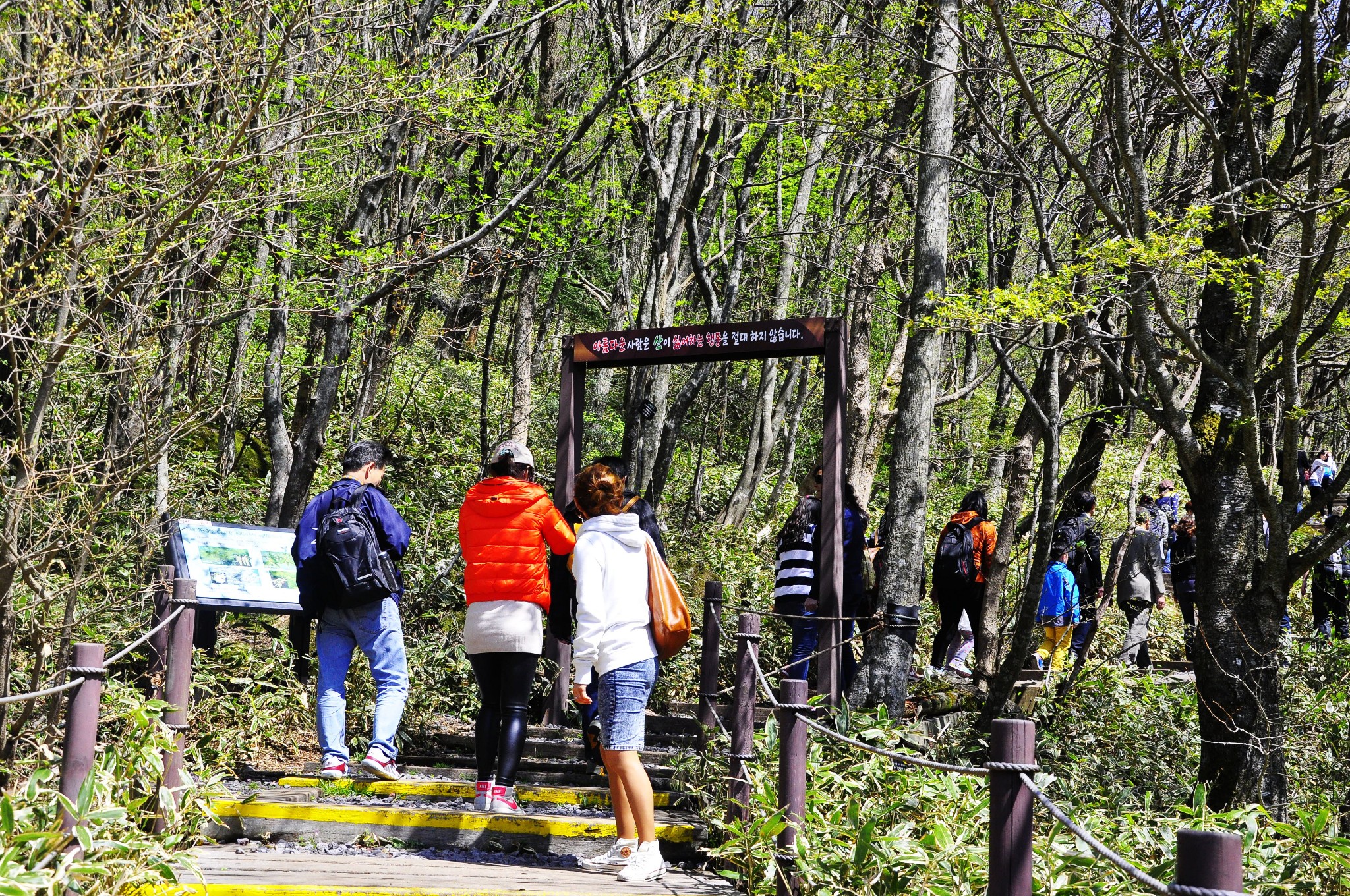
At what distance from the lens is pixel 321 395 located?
11055mm

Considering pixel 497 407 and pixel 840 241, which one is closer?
pixel 840 241

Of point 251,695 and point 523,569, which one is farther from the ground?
point 523,569

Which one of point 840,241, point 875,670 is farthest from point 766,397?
point 875,670

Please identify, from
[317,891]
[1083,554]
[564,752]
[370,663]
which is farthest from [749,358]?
[1083,554]

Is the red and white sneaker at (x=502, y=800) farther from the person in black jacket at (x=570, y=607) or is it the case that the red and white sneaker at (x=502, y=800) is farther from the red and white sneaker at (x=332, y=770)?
the red and white sneaker at (x=332, y=770)

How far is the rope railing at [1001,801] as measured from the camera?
7.08ft

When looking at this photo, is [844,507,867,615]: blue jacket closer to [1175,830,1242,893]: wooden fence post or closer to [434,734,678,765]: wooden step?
[434,734,678,765]: wooden step

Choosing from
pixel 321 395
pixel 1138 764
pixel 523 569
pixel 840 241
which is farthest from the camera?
pixel 840 241

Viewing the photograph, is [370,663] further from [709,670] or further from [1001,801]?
[1001,801]

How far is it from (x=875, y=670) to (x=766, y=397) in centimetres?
798

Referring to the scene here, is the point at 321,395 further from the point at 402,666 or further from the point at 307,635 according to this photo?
the point at 402,666

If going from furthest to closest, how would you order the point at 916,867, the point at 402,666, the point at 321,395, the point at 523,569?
the point at 321,395, the point at 402,666, the point at 523,569, the point at 916,867

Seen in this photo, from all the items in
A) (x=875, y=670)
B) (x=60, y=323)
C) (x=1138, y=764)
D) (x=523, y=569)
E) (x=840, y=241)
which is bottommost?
(x=1138, y=764)

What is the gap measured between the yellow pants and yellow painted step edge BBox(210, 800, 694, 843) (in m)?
6.99
